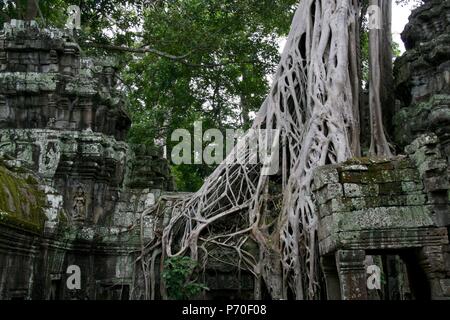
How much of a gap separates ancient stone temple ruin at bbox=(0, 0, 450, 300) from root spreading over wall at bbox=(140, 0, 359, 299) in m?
0.33

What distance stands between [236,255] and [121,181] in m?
2.12

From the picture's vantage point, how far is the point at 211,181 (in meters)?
6.90

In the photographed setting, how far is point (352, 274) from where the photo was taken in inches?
143

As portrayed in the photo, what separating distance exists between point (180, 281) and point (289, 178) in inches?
69.3

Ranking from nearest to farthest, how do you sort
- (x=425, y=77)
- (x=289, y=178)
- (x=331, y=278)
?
(x=331, y=278)
(x=289, y=178)
(x=425, y=77)

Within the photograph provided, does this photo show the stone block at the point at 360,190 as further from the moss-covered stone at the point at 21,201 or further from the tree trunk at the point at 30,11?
the tree trunk at the point at 30,11

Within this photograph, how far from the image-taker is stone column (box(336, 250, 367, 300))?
11.8 feet

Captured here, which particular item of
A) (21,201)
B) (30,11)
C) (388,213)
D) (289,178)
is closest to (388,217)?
(388,213)

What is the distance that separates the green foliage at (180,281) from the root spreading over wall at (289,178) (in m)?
0.35

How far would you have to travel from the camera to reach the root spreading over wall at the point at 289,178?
560cm

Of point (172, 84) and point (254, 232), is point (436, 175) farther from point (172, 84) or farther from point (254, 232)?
point (172, 84)

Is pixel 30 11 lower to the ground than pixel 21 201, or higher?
higher

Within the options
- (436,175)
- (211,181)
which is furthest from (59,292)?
(436,175)

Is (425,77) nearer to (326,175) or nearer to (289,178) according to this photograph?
(289,178)
